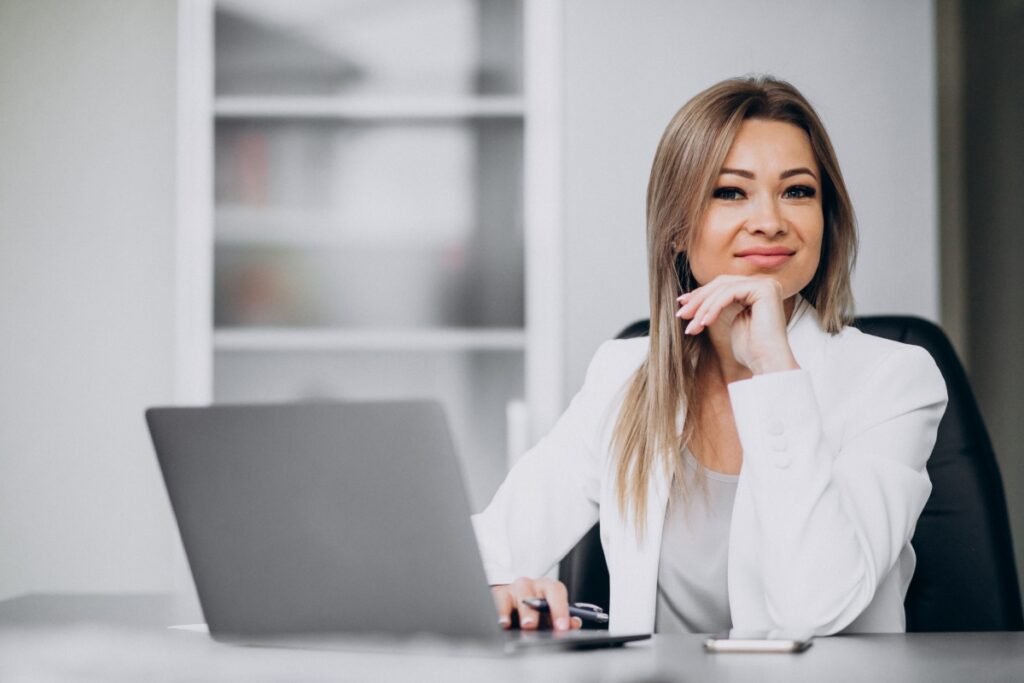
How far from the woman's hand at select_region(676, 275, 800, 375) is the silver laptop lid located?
0.61 meters

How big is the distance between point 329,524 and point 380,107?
76.4 inches

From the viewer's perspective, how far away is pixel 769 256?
1569mm

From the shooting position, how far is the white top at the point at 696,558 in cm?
152

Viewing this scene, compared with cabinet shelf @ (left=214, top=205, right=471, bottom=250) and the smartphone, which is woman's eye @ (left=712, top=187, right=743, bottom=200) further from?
cabinet shelf @ (left=214, top=205, right=471, bottom=250)

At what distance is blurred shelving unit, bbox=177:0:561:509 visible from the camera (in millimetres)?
2723

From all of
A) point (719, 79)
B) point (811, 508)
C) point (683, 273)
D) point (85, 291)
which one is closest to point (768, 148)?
point (683, 273)

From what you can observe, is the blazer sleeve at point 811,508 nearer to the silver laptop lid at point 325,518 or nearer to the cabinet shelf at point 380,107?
the silver laptop lid at point 325,518

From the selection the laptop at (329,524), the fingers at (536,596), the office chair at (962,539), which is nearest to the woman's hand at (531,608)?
the fingers at (536,596)

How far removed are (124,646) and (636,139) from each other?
6.59 feet

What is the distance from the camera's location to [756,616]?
1.37 metres

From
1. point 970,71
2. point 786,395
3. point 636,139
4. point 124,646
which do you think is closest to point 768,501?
point 786,395

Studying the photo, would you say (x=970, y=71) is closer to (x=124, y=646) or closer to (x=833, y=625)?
(x=833, y=625)

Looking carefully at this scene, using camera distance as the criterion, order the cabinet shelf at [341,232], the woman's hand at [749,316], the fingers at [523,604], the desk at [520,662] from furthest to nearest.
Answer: the cabinet shelf at [341,232] → the woman's hand at [749,316] → the fingers at [523,604] → the desk at [520,662]

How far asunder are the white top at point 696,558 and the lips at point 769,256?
309 mm
